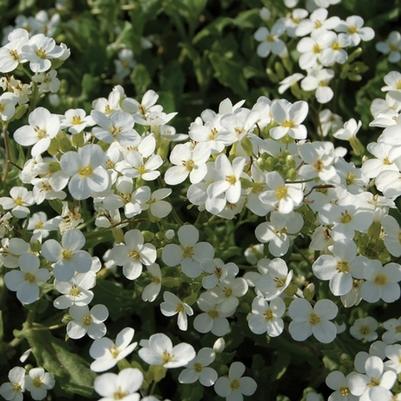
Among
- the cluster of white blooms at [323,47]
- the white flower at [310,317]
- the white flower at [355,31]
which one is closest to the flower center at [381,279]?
the white flower at [310,317]

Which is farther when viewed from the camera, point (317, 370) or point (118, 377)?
point (317, 370)

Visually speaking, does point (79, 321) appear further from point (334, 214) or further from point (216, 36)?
point (216, 36)

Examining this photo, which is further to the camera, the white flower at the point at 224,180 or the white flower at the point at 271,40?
the white flower at the point at 271,40

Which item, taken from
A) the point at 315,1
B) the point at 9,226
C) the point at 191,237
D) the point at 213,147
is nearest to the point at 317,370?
the point at 191,237

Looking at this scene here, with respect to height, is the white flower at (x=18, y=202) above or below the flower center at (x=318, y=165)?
below

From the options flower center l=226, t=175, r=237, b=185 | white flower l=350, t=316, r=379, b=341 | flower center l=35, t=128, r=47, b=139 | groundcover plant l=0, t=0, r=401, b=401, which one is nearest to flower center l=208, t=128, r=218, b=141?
groundcover plant l=0, t=0, r=401, b=401

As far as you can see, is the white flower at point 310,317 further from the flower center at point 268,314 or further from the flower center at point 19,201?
the flower center at point 19,201

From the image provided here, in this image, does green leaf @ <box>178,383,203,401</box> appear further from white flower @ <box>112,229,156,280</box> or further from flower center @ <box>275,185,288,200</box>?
flower center @ <box>275,185,288,200</box>
